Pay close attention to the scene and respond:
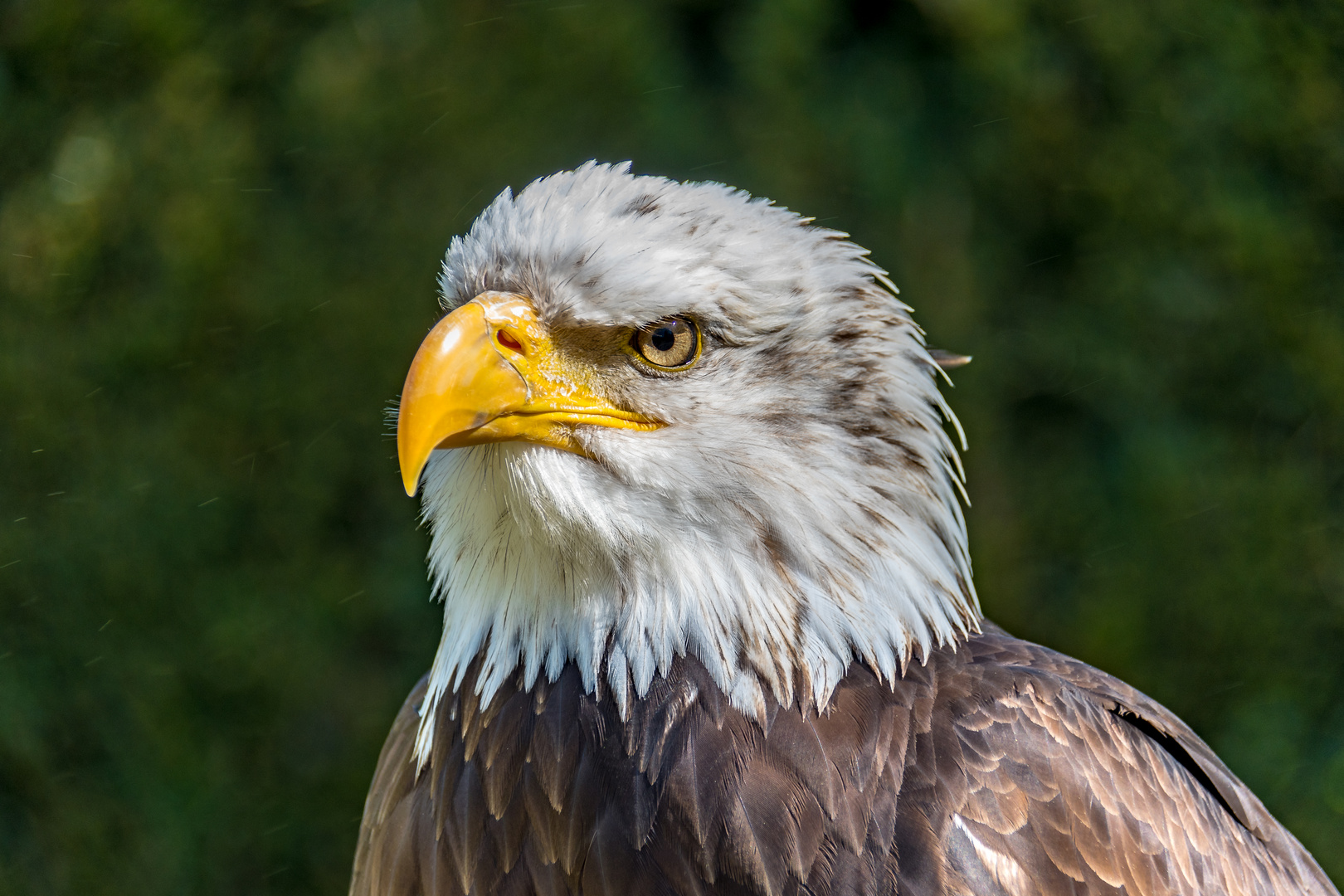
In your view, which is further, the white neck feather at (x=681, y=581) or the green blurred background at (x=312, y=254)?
the green blurred background at (x=312, y=254)

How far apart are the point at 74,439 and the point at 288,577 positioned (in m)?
0.89

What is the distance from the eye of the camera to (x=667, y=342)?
1.77 meters

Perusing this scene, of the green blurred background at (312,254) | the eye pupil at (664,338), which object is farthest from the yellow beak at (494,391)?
the green blurred background at (312,254)

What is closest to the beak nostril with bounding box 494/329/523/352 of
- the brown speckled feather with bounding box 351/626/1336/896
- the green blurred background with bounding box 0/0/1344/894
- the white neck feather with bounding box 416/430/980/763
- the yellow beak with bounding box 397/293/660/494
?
the yellow beak with bounding box 397/293/660/494

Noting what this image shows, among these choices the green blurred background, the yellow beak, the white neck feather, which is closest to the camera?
the yellow beak

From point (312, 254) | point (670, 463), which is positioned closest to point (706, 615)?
point (670, 463)

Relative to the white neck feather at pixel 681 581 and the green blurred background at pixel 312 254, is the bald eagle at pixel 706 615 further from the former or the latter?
the green blurred background at pixel 312 254

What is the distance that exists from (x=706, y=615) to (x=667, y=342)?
1.36ft

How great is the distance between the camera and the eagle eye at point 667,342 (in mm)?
1759

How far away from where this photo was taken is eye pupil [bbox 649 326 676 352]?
176 centimetres

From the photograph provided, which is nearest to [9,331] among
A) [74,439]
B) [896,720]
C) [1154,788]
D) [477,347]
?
[74,439]

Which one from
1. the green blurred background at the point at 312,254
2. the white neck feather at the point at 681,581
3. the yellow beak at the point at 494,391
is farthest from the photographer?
the green blurred background at the point at 312,254

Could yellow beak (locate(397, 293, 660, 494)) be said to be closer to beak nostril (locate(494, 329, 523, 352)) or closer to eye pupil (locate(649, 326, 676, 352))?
beak nostril (locate(494, 329, 523, 352))

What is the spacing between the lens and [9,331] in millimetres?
4070
